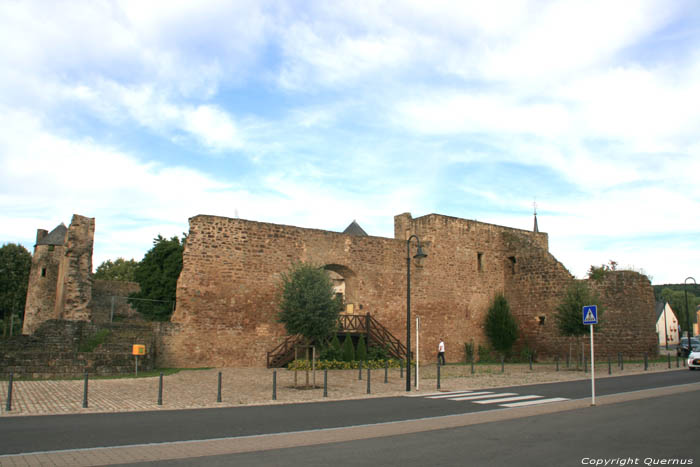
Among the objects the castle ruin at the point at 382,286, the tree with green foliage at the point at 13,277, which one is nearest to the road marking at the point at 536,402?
the castle ruin at the point at 382,286

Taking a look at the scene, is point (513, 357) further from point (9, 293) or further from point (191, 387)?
point (9, 293)

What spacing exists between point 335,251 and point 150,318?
18.1 m

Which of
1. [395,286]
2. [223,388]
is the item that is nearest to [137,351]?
[223,388]

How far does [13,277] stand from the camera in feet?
145

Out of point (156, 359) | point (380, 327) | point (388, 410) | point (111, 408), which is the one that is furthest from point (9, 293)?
point (388, 410)

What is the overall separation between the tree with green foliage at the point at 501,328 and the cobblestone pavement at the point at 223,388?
753 cm

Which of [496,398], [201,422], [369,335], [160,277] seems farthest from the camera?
[160,277]

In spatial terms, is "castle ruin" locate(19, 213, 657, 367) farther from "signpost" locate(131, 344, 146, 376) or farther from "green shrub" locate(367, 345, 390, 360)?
"green shrub" locate(367, 345, 390, 360)

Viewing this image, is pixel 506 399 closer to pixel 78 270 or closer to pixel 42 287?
pixel 78 270

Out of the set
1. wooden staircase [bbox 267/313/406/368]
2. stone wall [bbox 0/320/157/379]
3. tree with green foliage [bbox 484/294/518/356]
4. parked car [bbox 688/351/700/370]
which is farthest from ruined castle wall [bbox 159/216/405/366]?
parked car [bbox 688/351/700/370]

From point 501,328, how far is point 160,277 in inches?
867

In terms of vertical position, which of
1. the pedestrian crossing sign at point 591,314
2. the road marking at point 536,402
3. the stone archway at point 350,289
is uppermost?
the stone archway at point 350,289

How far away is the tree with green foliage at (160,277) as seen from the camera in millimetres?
34250

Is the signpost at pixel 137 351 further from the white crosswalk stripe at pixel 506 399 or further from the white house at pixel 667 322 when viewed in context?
the white house at pixel 667 322
